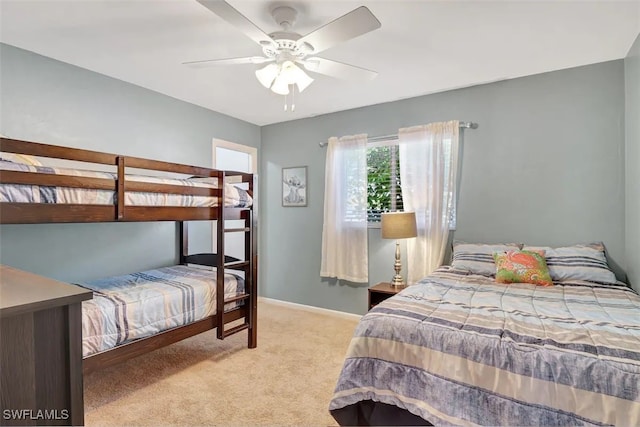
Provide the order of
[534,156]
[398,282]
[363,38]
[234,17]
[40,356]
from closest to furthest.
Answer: [40,356] < [234,17] < [363,38] < [534,156] < [398,282]

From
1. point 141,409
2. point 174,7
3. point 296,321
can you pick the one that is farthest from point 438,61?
point 141,409

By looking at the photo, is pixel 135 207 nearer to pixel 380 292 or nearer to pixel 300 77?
pixel 300 77

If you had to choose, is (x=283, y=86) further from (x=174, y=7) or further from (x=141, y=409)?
(x=141, y=409)

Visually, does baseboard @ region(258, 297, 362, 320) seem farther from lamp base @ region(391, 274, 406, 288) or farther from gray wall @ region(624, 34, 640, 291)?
gray wall @ region(624, 34, 640, 291)

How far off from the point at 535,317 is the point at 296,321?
2.61 m

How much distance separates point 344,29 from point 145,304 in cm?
211

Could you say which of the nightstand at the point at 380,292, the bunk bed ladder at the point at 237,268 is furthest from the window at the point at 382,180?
the bunk bed ladder at the point at 237,268

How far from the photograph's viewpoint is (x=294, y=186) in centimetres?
431

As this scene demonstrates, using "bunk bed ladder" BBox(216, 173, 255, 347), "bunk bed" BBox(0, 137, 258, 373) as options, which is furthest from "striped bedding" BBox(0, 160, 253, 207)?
"bunk bed ladder" BBox(216, 173, 255, 347)

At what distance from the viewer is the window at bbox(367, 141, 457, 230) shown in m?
3.61

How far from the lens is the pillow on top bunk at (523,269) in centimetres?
238

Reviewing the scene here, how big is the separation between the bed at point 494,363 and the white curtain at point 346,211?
1.78m

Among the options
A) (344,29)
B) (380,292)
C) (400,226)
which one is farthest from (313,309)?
(344,29)

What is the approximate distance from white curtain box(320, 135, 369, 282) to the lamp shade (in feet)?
1.91
